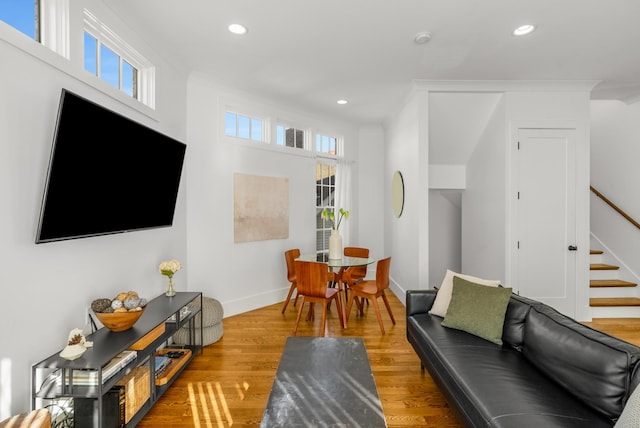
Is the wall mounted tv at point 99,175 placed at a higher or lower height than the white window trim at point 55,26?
lower

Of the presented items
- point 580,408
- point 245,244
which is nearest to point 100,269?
point 245,244

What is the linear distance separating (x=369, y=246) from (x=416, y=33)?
12.6 ft

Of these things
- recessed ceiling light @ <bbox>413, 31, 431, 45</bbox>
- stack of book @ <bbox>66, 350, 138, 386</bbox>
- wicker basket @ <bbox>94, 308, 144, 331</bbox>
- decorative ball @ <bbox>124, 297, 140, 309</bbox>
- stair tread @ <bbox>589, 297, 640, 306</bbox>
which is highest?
recessed ceiling light @ <bbox>413, 31, 431, 45</bbox>

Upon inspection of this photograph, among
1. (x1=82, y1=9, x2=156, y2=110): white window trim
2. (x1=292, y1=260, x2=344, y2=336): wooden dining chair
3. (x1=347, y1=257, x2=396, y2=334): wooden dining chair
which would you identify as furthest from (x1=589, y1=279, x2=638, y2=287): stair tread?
(x1=82, y1=9, x2=156, y2=110): white window trim

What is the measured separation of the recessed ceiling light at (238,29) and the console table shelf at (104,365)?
239cm

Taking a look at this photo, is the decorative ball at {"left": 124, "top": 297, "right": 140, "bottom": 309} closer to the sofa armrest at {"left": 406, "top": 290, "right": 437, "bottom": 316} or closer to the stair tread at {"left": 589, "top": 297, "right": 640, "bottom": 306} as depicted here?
the sofa armrest at {"left": 406, "top": 290, "right": 437, "bottom": 316}

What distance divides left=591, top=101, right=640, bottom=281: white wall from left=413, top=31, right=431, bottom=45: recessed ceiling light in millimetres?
3715

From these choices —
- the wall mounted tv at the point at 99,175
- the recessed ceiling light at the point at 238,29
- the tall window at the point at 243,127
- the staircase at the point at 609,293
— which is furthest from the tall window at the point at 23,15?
the staircase at the point at 609,293

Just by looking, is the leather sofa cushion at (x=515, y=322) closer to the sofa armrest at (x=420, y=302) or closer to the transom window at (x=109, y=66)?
the sofa armrest at (x=420, y=302)

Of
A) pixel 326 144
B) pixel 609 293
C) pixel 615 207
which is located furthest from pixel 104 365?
pixel 615 207

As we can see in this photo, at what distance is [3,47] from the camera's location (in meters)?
1.58

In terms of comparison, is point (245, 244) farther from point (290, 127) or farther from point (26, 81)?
point (26, 81)

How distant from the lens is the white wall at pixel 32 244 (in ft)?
5.27

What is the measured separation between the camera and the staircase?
4.03 m
